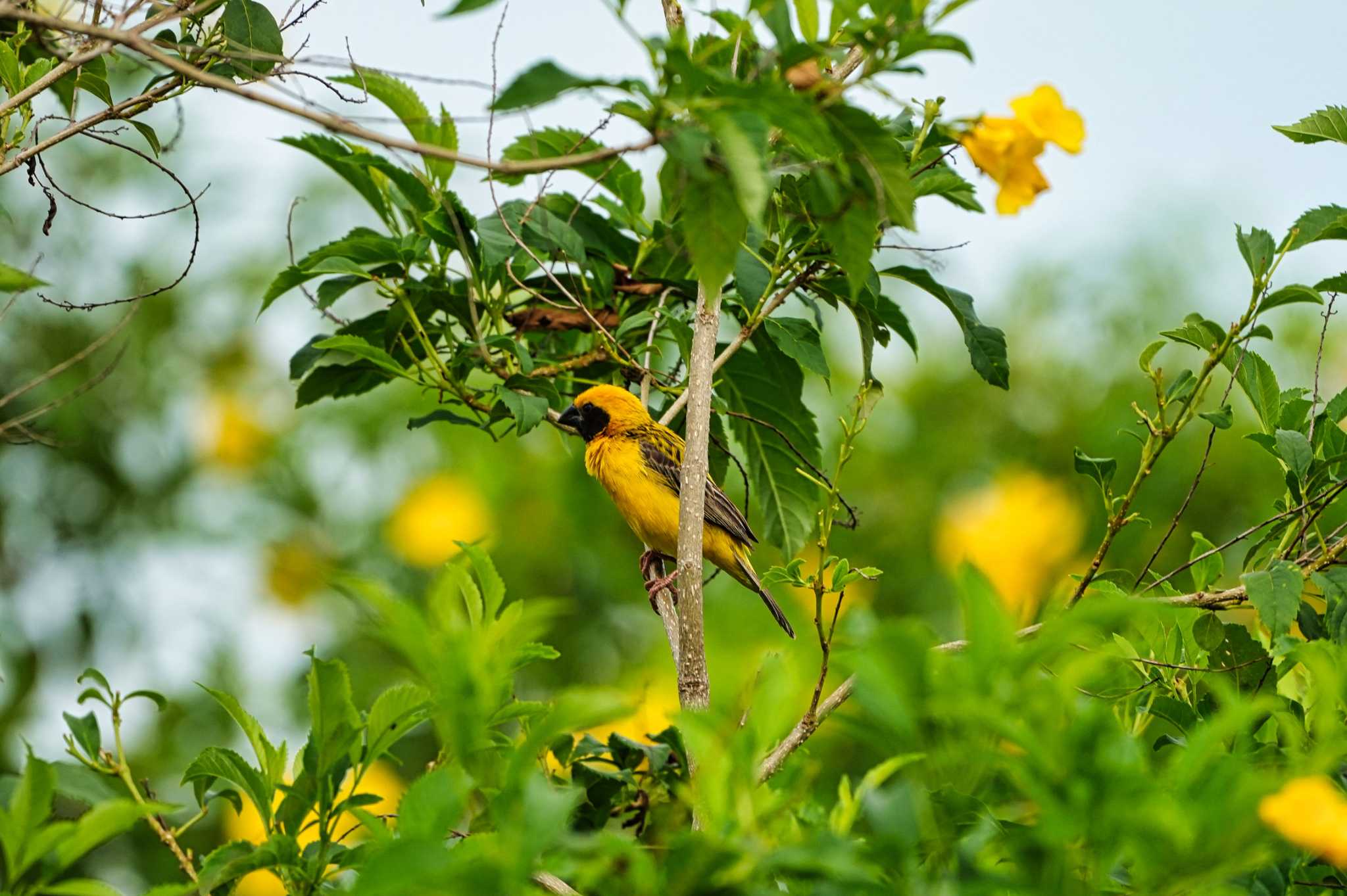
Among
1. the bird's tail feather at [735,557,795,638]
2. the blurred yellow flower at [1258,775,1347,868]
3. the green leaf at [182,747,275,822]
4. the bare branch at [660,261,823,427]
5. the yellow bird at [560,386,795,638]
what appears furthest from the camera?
the bird's tail feather at [735,557,795,638]

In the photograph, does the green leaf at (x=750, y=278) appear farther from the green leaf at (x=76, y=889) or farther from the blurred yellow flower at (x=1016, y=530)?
the blurred yellow flower at (x=1016, y=530)

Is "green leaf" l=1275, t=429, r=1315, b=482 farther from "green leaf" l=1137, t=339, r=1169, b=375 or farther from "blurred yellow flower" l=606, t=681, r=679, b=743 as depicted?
"blurred yellow flower" l=606, t=681, r=679, b=743

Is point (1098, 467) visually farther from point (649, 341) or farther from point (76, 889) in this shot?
point (76, 889)

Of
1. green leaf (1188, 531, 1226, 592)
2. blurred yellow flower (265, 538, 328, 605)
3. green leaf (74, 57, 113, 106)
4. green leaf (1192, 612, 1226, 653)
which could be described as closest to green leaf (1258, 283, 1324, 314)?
green leaf (1188, 531, 1226, 592)

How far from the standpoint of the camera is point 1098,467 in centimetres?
239

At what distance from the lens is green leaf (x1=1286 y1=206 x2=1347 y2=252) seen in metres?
2.28

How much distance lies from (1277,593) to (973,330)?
108cm

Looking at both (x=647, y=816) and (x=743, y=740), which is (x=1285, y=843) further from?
(x=647, y=816)

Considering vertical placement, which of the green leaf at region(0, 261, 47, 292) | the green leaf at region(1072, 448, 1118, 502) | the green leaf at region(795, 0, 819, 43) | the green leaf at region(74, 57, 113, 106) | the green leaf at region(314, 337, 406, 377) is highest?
the green leaf at region(795, 0, 819, 43)

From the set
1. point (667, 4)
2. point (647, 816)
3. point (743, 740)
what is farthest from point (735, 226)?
point (647, 816)

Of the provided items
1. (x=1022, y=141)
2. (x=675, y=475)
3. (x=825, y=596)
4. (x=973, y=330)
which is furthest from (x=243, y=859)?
(x=825, y=596)

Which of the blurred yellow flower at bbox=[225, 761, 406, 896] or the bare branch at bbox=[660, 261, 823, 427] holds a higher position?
the bare branch at bbox=[660, 261, 823, 427]

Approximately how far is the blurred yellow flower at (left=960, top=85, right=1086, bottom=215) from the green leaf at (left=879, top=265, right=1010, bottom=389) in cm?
101

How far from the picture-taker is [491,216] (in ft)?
10.0
